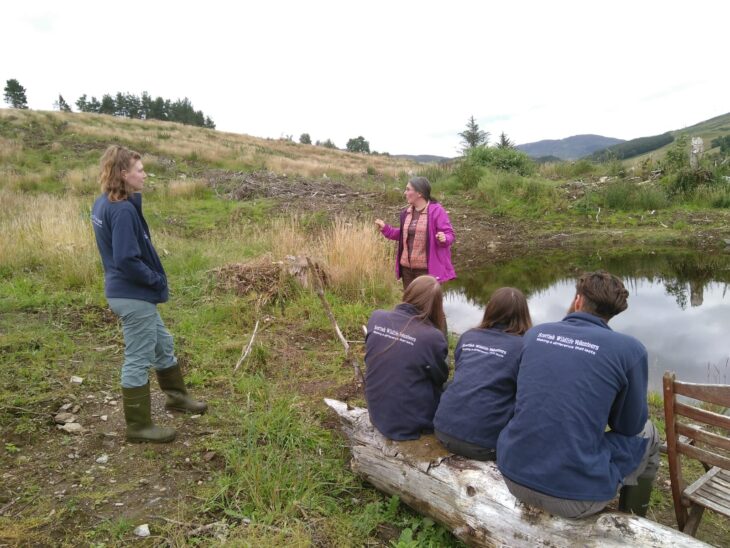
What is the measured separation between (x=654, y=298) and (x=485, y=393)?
6554 millimetres

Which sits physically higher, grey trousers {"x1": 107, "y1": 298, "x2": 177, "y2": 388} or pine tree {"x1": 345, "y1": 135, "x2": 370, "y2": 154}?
pine tree {"x1": 345, "y1": 135, "x2": 370, "y2": 154}

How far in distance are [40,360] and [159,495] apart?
87.6 inches

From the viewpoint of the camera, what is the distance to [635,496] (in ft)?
8.82

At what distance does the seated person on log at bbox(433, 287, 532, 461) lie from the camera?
267cm

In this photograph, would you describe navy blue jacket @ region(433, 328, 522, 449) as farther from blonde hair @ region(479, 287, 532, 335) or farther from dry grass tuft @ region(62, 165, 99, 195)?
dry grass tuft @ region(62, 165, 99, 195)

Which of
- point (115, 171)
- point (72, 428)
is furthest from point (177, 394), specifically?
point (115, 171)

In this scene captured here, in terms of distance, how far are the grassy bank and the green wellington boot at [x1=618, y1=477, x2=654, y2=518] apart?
1.81 feet

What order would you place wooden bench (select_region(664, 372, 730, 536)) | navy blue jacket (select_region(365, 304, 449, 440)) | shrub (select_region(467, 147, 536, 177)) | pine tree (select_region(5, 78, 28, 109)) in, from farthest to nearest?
pine tree (select_region(5, 78, 28, 109)) < shrub (select_region(467, 147, 536, 177)) < navy blue jacket (select_region(365, 304, 449, 440)) < wooden bench (select_region(664, 372, 730, 536))

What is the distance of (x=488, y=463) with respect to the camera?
2662 mm

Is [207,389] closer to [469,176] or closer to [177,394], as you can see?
[177,394]

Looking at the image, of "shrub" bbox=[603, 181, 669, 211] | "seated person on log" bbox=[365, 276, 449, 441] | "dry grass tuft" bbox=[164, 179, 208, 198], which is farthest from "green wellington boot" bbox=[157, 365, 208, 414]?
"shrub" bbox=[603, 181, 669, 211]

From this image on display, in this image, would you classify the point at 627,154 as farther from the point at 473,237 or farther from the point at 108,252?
the point at 108,252

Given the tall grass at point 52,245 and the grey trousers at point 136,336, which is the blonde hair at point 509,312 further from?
the tall grass at point 52,245

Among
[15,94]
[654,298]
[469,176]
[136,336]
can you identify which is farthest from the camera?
[15,94]
